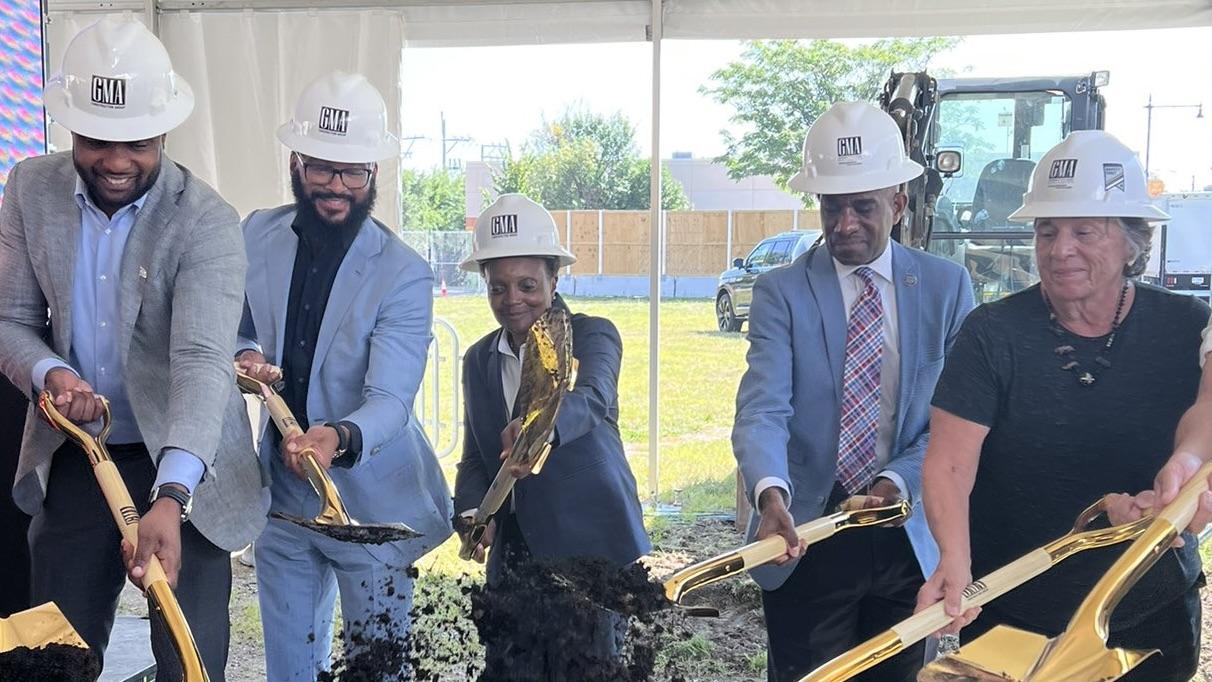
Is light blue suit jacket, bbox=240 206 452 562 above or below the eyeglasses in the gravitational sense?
below

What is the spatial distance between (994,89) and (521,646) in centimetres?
476

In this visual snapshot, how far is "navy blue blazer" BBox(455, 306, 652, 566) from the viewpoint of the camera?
7.66 feet

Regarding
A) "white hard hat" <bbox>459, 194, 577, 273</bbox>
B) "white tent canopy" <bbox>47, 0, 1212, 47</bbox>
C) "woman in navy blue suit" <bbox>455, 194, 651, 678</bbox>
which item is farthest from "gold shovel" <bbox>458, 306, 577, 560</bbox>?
"white tent canopy" <bbox>47, 0, 1212, 47</bbox>

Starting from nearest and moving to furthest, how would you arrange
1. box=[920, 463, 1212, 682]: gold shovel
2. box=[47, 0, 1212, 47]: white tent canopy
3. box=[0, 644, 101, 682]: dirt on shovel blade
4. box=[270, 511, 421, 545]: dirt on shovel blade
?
1. box=[0, 644, 101, 682]: dirt on shovel blade
2. box=[920, 463, 1212, 682]: gold shovel
3. box=[270, 511, 421, 545]: dirt on shovel blade
4. box=[47, 0, 1212, 47]: white tent canopy

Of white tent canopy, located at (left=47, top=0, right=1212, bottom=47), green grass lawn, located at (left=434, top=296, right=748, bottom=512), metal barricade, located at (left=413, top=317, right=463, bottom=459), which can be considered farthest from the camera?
green grass lawn, located at (left=434, top=296, right=748, bottom=512)

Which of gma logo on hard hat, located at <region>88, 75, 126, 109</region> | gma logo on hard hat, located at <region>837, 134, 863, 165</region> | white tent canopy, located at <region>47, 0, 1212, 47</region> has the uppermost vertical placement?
white tent canopy, located at <region>47, 0, 1212, 47</region>

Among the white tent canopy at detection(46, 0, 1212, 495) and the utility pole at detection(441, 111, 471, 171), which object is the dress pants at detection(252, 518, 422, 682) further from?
the utility pole at detection(441, 111, 471, 171)

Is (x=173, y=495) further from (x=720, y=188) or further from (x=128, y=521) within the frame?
(x=720, y=188)

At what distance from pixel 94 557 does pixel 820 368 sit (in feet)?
4.66

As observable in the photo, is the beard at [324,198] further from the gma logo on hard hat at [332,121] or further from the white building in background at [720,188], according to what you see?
the white building in background at [720,188]

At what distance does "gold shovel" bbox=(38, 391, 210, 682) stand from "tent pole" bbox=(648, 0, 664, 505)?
271 centimetres

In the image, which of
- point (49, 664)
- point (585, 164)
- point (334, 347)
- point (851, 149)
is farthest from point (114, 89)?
point (585, 164)

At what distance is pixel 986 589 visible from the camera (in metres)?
1.68

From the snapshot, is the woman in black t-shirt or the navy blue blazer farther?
the navy blue blazer
